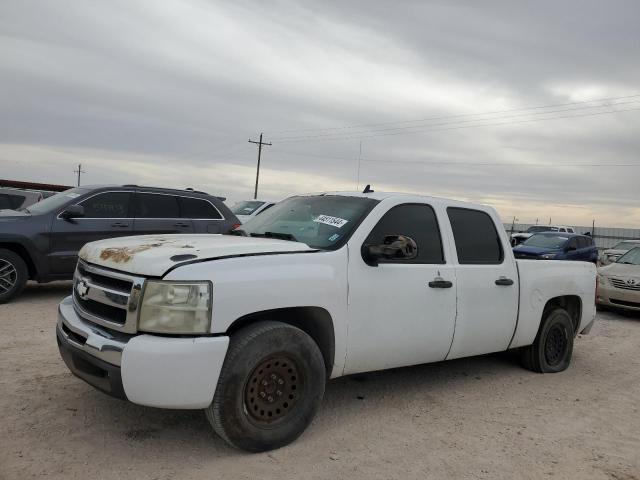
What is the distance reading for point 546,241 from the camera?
1770 cm

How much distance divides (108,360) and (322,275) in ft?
4.70

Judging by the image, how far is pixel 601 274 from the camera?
11117mm

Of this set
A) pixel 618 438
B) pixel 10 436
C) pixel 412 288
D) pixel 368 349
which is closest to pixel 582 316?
pixel 618 438

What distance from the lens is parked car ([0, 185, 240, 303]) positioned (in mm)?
7746

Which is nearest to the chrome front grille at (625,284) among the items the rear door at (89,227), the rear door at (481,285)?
the rear door at (481,285)

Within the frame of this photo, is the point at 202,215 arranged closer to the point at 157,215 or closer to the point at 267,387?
the point at 157,215

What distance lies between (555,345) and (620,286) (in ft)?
18.1

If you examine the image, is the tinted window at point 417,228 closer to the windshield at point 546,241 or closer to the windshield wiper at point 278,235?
the windshield wiper at point 278,235

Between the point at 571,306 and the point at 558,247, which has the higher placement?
the point at 558,247

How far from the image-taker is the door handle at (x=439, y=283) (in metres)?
4.44

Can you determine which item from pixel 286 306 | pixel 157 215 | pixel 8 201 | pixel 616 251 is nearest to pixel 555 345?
pixel 286 306

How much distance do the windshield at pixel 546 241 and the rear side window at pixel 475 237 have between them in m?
13.1

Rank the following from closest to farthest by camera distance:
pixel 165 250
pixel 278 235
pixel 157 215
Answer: pixel 165 250 < pixel 278 235 < pixel 157 215

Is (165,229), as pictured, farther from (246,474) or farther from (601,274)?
(601,274)
